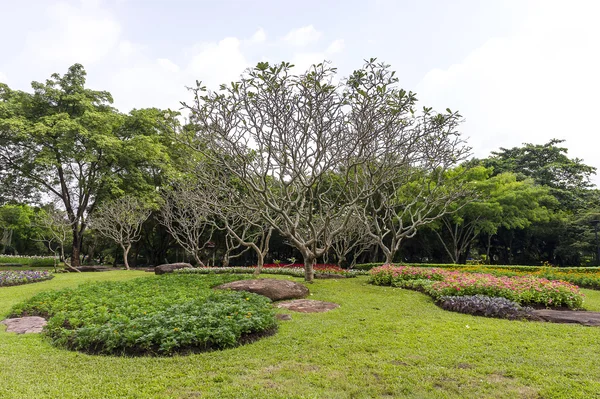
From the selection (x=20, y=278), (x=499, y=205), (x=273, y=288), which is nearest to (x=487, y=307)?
(x=273, y=288)

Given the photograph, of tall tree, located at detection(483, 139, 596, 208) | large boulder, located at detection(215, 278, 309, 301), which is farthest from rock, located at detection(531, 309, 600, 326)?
tall tree, located at detection(483, 139, 596, 208)

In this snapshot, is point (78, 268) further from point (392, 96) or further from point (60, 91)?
point (392, 96)

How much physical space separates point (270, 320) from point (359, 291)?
17.0 ft

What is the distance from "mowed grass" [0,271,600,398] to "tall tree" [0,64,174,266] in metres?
17.0

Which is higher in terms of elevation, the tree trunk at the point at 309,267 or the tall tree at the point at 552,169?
the tall tree at the point at 552,169

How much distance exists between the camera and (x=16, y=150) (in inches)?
844

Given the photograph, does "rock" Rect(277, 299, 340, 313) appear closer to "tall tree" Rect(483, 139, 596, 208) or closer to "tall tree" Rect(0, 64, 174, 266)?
"tall tree" Rect(0, 64, 174, 266)

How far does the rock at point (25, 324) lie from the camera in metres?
6.17

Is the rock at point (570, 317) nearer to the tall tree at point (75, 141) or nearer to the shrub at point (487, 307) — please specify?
the shrub at point (487, 307)

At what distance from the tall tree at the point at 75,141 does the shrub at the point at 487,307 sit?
688 inches

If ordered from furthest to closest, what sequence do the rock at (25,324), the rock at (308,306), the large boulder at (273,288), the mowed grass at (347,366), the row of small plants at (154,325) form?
the large boulder at (273,288), the rock at (308,306), the rock at (25,324), the row of small plants at (154,325), the mowed grass at (347,366)

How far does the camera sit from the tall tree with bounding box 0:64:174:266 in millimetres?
19719

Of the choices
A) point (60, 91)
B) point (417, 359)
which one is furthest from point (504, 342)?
point (60, 91)

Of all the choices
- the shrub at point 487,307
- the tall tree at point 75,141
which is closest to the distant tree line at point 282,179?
the tall tree at point 75,141
